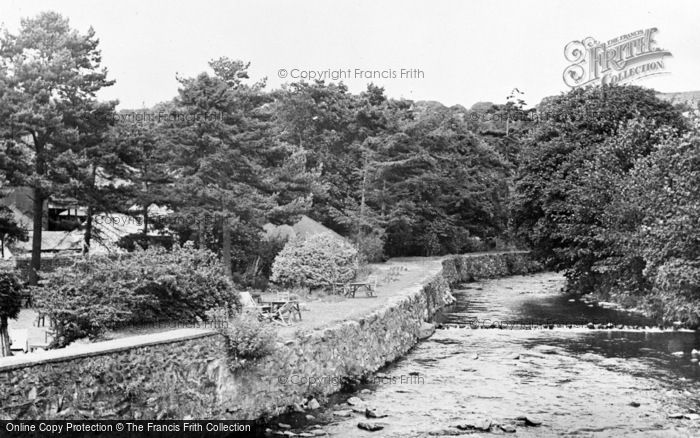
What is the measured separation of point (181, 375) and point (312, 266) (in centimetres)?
1440

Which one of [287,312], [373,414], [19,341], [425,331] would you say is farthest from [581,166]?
[19,341]

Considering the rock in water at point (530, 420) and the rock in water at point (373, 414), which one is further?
the rock in water at point (373, 414)

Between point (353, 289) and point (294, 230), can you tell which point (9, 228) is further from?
point (294, 230)

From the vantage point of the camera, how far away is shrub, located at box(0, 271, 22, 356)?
1605cm

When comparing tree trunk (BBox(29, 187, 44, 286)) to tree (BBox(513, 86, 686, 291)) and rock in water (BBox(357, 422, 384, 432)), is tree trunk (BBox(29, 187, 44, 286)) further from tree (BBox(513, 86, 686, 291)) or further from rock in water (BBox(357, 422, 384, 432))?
tree (BBox(513, 86, 686, 291))

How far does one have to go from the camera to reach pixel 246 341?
49.5 feet

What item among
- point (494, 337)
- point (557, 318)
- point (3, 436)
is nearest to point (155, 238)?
point (494, 337)

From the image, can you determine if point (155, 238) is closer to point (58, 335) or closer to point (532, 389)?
point (58, 335)

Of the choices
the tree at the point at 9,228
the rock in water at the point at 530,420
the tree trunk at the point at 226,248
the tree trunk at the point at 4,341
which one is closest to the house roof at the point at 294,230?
the tree trunk at the point at 226,248

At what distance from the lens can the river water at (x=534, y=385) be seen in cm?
1512

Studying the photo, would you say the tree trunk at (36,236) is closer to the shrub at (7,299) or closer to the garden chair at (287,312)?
the shrub at (7,299)

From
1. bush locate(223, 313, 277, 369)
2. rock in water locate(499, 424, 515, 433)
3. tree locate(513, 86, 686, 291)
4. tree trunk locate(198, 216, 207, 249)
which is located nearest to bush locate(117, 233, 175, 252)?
tree trunk locate(198, 216, 207, 249)

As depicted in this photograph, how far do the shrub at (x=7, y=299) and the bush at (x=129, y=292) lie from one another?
0.80 metres

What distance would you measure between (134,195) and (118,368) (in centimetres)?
1824
